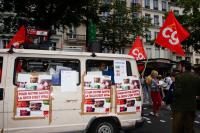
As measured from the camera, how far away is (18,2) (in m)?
18.3

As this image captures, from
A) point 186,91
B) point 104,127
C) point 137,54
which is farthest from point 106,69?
point 137,54

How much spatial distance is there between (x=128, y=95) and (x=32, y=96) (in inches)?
85.0

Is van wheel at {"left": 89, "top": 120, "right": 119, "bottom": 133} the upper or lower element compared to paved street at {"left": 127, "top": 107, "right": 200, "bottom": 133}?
upper

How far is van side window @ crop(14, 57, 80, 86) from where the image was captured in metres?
7.40

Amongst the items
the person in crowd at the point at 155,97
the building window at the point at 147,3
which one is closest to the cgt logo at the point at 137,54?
the person in crowd at the point at 155,97

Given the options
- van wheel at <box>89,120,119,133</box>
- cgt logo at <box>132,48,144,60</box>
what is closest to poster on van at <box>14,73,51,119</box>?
van wheel at <box>89,120,119,133</box>

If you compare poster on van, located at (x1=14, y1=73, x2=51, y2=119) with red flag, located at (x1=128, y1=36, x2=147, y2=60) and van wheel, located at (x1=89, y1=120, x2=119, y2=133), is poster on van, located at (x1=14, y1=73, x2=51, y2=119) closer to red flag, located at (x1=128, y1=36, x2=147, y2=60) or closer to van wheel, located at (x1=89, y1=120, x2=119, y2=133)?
van wheel, located at (x1=89, y1=120, x2=119, y2=133)

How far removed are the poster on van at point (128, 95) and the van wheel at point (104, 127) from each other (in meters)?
0.34

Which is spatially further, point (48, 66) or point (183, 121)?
point (48, 66)

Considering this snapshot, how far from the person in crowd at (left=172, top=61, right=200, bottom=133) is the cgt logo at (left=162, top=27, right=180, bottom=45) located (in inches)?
185

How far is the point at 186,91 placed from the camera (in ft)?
23.5

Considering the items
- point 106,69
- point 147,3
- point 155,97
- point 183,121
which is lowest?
point 183,121

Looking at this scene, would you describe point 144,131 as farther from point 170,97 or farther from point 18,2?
point 18,2

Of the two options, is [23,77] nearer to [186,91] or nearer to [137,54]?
[186,91]
